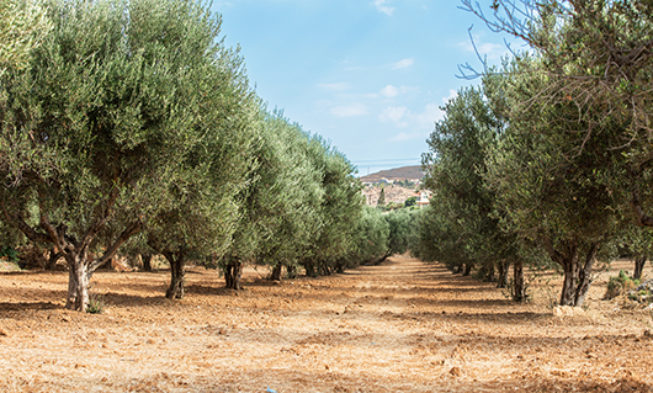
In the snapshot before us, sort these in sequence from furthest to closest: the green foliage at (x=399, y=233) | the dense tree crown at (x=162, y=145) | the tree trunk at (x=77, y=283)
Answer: the green foliage at (x=399, y=233) < the tree trunk at (x=77, y=283) < the dense tree crown at (x=162, y=145)

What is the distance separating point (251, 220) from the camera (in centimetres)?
2003

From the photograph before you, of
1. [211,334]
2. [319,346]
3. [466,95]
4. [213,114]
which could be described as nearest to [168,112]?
[213,114]

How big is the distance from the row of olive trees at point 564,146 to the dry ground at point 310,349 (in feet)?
9.00

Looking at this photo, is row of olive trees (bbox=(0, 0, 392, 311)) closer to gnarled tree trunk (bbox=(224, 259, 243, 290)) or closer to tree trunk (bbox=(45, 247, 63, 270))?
gnarled tree trunk (bbox=(224, 259, 243, 290))

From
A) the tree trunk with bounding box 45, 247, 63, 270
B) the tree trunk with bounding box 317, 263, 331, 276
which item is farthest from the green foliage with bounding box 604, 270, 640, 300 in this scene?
the tree trunk with bounding box 45, 247, 63, 270

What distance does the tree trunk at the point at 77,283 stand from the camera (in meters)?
13.5

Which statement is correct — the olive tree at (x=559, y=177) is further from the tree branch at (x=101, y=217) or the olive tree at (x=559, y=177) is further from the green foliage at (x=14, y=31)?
the tree branch at (x=101, y=217)

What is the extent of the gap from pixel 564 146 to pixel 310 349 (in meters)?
8.00

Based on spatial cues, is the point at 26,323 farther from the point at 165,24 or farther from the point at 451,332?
the point at 451,332

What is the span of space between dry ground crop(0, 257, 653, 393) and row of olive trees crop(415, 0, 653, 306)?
274 cm

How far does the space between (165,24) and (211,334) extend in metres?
8.40

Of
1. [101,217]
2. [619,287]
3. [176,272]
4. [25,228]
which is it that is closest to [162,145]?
[101,217]

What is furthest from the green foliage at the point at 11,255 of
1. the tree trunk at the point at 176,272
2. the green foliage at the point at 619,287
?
the green foliage at the point at 619,287

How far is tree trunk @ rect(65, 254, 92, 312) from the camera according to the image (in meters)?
13.5
